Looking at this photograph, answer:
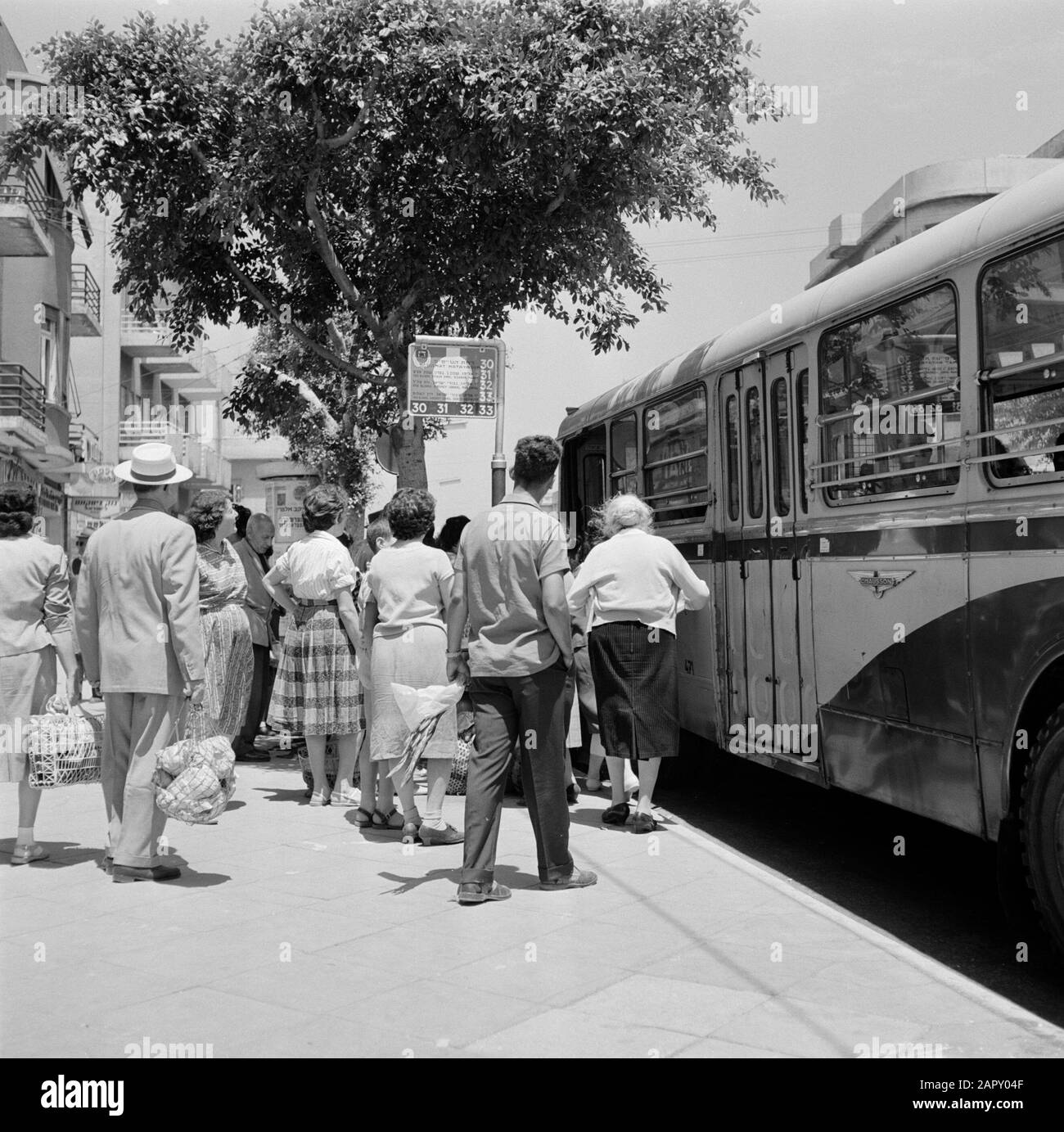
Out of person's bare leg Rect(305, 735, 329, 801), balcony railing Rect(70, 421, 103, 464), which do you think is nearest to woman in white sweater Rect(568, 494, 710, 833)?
person's bare leg Rect(305, 735, 329, 801)

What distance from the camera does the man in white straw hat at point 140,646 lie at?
6496 mm

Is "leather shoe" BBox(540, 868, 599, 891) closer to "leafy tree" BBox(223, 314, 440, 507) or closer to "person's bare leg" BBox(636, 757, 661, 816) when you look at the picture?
"person's bare leg" BBox(636, 757, 661, 816)

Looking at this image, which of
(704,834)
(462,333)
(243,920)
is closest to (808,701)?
(704,834)

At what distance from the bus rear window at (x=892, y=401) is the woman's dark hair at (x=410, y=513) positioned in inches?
84.1

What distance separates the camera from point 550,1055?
4195 mm

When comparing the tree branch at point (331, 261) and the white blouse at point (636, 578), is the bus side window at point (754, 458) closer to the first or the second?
the white blouse at point (636, 578)

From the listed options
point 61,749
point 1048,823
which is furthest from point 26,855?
point 1048,823

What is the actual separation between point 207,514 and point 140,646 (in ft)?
7.07

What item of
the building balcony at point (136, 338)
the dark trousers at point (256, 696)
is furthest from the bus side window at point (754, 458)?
the building balcony at point (136, 338)

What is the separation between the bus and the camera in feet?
16.5

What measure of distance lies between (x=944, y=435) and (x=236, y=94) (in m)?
8.47

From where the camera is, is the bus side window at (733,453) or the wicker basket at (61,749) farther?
the bus side window at (733,453)

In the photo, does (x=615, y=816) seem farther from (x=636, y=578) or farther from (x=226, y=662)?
(x=226, y=662)

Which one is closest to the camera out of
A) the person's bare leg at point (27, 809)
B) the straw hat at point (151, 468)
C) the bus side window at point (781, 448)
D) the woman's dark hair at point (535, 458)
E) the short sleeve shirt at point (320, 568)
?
the woman's dark hair at point (535, 458)
